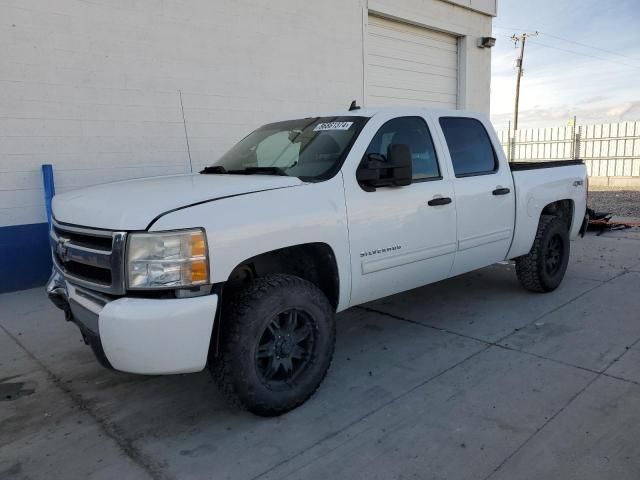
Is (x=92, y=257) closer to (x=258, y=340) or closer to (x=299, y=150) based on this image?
(x=258, y=340)

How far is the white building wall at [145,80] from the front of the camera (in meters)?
5.98

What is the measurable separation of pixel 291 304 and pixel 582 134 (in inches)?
873

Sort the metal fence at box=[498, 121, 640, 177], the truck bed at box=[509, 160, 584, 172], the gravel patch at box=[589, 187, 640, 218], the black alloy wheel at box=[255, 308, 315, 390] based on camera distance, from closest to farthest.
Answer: the black alloy wheel at box=[255, 308, 315, 390] → the truck bed at box=[509, 160, 584, 172] → the gravel patch at box=[589, 187, 640, 218] → the metal fence at box=[498, 121, 640, 177]

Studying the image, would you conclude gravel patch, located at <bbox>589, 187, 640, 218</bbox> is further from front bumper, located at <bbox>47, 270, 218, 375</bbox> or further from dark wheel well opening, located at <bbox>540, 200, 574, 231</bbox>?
front bumper, located at <bbox>47, 270, 218, 375</bbox>

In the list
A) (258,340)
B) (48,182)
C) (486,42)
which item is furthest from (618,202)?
(258,340)

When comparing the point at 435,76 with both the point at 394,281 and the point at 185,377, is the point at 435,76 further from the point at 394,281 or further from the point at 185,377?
the point at 185,377

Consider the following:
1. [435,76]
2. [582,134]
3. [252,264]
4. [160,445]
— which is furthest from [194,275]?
[582,134]

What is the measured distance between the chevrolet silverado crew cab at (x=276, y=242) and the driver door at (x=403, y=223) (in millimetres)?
12

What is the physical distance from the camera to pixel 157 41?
22.7 ft

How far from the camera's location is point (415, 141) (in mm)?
4008

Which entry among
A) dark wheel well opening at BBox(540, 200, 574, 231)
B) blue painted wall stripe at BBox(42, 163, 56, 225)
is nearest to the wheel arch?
dark wheel well opening at BBox(540, 200, 574, 231)

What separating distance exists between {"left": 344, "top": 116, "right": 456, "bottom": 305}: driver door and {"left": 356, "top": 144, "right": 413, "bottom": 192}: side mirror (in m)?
0.07

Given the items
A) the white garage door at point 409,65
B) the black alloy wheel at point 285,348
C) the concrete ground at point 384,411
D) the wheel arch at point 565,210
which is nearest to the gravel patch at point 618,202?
the white garage door at point 409,65

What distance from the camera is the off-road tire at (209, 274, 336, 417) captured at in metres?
2.77
